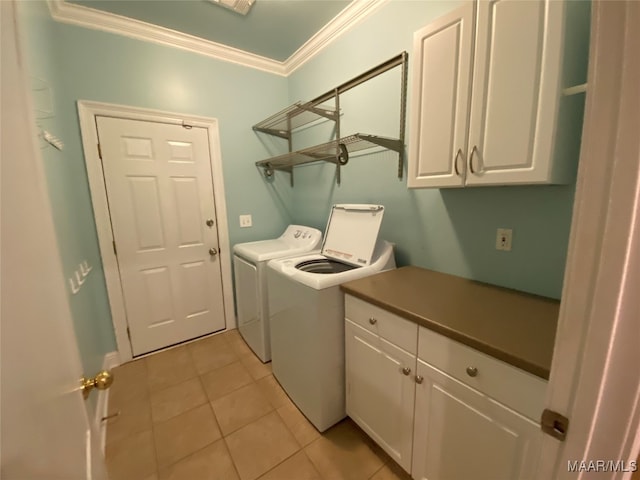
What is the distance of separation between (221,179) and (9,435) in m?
2.42

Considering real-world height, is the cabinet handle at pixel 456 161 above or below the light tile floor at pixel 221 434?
above

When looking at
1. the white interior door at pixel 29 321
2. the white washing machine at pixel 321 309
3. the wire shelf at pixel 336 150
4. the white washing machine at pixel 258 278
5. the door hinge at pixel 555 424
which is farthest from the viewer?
the white washing machine at pixel 258 278

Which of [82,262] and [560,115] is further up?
[560,115]

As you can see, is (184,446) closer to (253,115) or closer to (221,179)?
(221,179)

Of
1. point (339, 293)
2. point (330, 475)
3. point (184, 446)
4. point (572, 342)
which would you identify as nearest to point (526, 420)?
point (572, 342)

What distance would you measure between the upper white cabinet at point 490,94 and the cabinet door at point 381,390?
0.85 m

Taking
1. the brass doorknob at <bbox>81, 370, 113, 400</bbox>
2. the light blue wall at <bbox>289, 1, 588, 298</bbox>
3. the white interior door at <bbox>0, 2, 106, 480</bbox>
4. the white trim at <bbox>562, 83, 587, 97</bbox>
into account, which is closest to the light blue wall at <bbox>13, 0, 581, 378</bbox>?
the light blue wall at <bbox>289, 1, 588, 298</bbox>

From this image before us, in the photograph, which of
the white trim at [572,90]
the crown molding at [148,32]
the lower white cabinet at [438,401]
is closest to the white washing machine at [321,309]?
the lower white cabinet at [438,401]

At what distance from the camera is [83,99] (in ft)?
6.22

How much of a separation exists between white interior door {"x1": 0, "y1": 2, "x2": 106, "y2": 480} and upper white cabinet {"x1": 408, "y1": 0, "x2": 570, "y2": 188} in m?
1.35

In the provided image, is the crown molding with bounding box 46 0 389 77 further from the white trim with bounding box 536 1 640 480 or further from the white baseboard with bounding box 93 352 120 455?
the white baseboard with bounding box 93 352 120 455

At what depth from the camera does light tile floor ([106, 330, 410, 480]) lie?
1341 millimetres

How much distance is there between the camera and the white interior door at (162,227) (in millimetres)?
2094

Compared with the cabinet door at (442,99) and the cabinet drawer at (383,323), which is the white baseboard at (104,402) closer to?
the cabinet drawer at (383,323)
